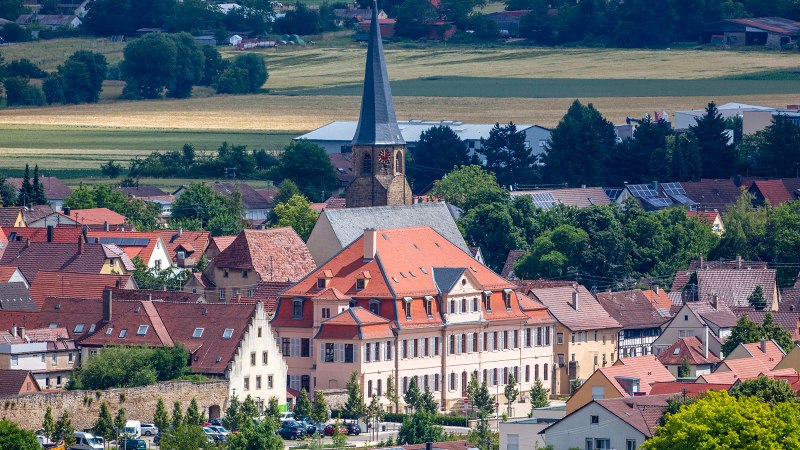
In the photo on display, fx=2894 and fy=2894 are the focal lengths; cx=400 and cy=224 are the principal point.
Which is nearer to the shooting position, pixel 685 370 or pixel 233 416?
pixel 233 416

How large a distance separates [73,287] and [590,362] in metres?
28.3

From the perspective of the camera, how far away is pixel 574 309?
511ft

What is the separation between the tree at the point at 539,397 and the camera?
138 metres

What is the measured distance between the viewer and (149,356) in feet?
441

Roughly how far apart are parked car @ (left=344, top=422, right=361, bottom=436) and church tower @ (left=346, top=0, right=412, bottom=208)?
54.8 meters

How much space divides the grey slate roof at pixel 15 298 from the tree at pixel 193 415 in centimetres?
2652

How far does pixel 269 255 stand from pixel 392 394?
2466 centimetres

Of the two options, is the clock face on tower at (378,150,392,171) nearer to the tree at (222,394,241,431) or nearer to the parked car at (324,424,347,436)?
the tree at (222,394,241,431)

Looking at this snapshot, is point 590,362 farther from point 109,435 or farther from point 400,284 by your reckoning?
point 109,435

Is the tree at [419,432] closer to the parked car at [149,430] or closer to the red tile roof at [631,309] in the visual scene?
the parked car at [149,430]

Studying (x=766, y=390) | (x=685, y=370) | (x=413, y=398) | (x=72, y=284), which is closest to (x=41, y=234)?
(x=72, y=284)

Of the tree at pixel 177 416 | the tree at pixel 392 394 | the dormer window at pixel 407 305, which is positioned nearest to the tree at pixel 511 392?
the tree at pixel 392 394

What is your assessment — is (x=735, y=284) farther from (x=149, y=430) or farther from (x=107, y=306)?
(x=149, y=430)

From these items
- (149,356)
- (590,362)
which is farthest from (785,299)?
(149,356)
